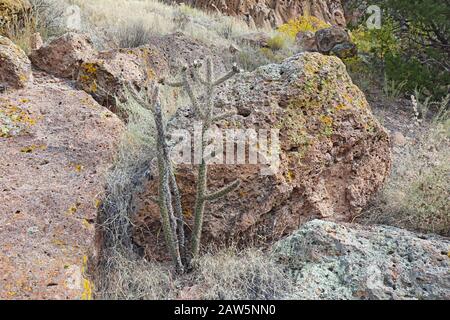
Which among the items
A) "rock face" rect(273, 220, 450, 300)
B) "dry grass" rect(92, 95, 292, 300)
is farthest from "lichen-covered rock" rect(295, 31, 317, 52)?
"rock face" rect(273, 220, 450, 300)

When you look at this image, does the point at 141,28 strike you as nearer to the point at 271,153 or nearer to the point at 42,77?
the point at 42,77

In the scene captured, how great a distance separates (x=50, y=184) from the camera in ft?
10.1

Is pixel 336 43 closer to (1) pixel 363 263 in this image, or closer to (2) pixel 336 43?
(2) pixel 336 43

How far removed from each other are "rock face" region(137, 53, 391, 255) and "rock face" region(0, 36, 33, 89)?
1.71m

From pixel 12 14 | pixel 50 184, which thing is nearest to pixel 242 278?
pixel 50 184

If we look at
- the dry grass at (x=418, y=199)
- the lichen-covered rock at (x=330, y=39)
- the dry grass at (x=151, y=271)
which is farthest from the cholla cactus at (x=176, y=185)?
the lichen-covered rock at (x=330, y=39)

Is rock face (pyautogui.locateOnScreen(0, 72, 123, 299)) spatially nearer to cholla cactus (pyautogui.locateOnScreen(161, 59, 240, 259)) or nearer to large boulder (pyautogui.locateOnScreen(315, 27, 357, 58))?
cholla cactus (pyautogui.locateOnScreen(161, 59, 240, 259))

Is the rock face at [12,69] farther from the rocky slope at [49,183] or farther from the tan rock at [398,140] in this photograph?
the tan rock at [398,140]

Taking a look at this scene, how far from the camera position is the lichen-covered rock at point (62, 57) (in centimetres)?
477

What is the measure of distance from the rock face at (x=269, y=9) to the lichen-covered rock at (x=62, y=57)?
38.3 ft

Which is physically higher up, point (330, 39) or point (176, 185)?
point (176, 185)

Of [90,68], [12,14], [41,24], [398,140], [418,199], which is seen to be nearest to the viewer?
[418,199]

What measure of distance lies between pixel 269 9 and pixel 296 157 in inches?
588

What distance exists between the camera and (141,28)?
8.35 meters
